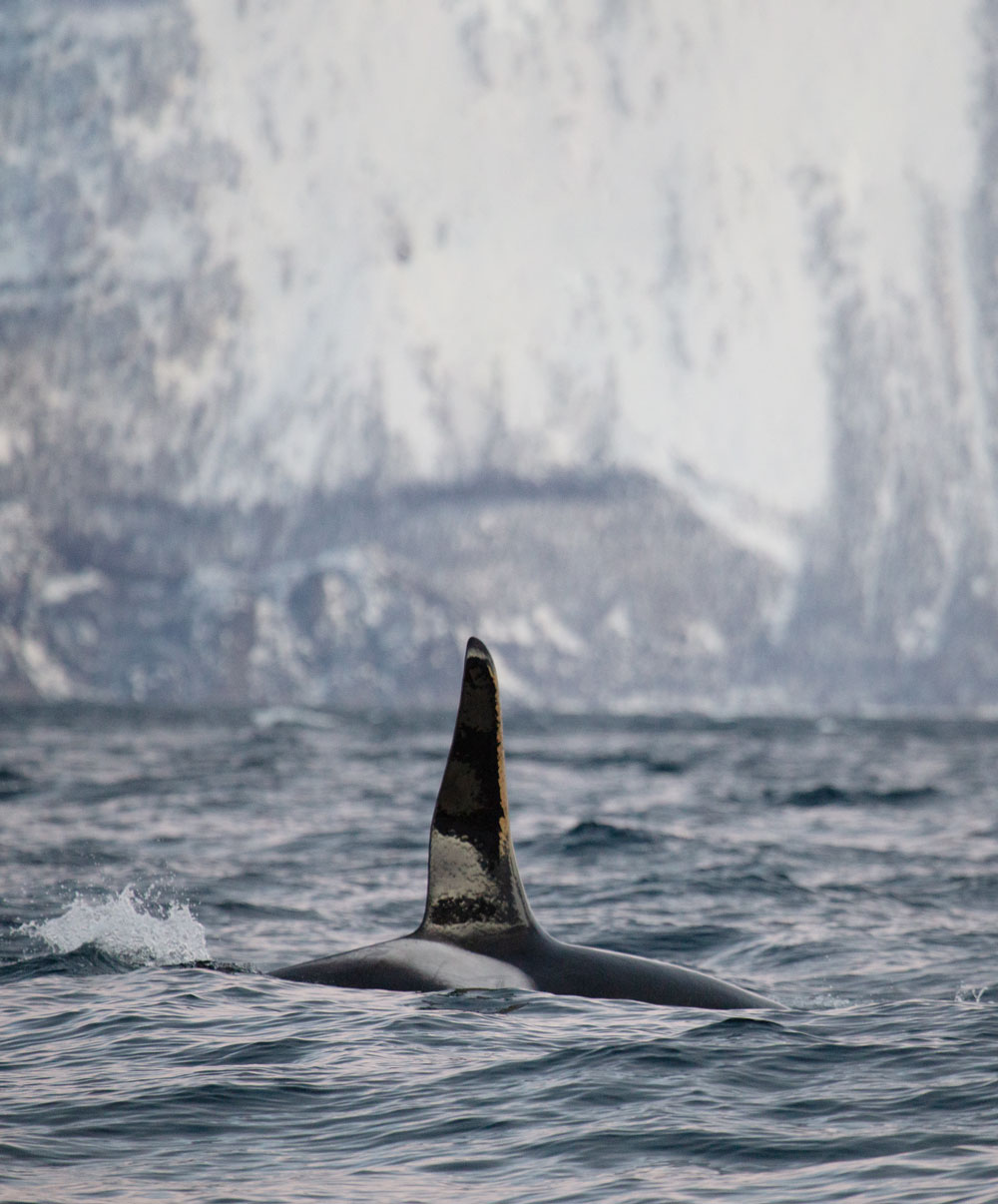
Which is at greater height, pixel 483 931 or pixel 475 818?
pixel 475 818

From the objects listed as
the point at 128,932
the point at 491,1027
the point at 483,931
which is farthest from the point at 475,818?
the point at 128,932

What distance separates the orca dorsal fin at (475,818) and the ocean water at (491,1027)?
0.70 meters

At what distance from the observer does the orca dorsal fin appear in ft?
36.8

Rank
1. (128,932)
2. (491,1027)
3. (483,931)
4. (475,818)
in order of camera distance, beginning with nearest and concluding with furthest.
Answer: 1. (491,1027)
2. (475,818)
3. (483,931)
4. (128,932)

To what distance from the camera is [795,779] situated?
143 feet

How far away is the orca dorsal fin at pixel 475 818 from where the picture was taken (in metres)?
11.2

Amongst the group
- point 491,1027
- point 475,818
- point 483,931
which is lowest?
point 491,1027

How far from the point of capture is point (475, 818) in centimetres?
1130

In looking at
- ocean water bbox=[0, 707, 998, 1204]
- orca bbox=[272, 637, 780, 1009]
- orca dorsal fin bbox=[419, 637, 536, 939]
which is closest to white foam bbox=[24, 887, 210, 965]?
ocean water bbox=[0, 707, 998, 1204]

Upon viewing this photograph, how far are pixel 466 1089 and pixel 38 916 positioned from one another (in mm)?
7575

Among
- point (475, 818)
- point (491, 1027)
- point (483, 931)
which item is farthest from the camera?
point (483, 931)

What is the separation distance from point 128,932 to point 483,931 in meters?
4.23

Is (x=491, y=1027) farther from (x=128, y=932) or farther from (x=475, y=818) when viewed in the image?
(x=128, y=932)

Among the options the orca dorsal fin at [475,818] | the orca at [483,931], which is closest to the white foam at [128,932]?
the orca at [483,931]
